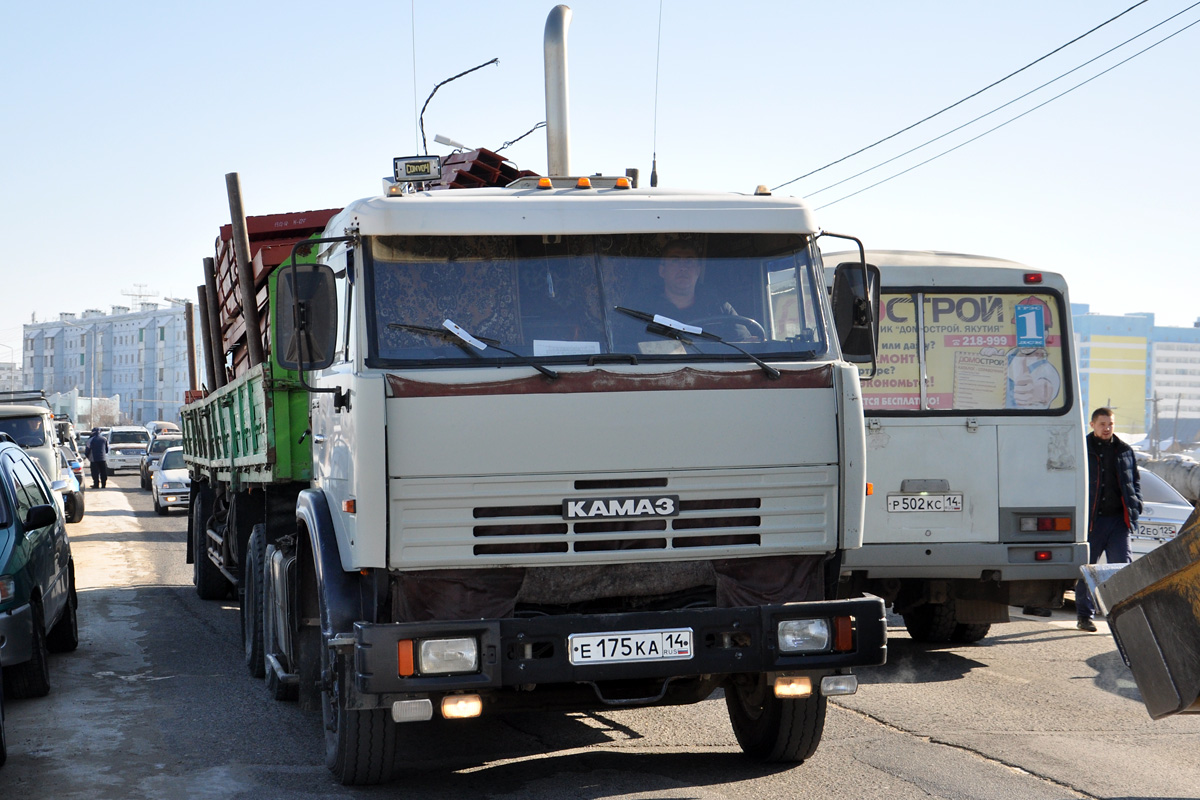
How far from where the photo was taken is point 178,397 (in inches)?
5630

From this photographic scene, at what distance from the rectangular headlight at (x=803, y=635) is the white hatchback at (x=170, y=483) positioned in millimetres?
23748

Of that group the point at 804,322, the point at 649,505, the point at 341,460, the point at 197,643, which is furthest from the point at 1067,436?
the point at 197,643

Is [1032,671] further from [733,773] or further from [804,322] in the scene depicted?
[804,322]

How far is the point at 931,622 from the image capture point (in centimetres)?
1013

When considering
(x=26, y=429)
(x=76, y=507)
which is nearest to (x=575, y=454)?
(x=26, y=429)

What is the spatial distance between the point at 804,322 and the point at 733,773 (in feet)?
7.11

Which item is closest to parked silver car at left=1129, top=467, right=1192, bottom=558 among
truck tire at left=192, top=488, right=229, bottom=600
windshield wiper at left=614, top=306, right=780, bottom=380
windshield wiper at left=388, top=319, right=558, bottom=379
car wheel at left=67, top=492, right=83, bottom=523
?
windshield wiper at left=614, top=306, right=780, bottom=380

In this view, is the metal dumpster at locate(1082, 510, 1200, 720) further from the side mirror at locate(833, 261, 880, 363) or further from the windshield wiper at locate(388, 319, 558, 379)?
the windshield wiper at locate(388, 319, 558, 379)

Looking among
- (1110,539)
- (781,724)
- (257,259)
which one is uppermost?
(257,259)

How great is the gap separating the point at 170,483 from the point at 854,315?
77.7ft

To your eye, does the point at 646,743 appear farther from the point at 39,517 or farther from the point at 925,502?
the point at 39,517

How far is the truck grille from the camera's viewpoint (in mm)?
5180

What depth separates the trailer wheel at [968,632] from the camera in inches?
399

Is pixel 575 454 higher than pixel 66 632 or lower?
higher
